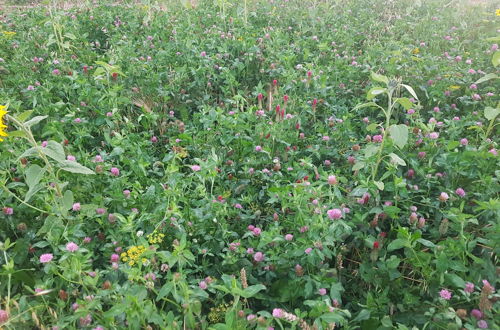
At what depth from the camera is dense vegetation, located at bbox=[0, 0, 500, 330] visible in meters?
1.84

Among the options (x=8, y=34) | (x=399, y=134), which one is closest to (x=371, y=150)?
(x=399, y=134)

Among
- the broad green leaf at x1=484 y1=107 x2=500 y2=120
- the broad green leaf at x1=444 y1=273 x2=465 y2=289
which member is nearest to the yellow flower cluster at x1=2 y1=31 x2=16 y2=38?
the broad green leaf at x1=484 y1=107 x2=500 y2=120

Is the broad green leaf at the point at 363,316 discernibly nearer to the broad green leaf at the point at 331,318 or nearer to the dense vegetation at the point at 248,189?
the dense vegetation at the point at 248,189

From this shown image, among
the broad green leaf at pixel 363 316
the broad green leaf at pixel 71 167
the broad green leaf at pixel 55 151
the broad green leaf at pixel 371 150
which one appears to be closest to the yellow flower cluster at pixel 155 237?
the broad green leaf at pixel 71 167

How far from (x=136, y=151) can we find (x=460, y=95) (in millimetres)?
2747

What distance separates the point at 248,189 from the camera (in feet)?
8.48

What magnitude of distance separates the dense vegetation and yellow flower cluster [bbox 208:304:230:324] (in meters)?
0.01

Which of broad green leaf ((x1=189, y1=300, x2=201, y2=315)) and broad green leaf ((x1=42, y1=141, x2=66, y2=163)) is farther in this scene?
broad green leaf ((x1=42, y1=141, x2=66, y2=163))

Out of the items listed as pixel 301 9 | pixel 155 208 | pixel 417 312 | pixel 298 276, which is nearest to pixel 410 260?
pixel 417 312

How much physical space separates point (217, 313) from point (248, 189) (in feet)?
2.91

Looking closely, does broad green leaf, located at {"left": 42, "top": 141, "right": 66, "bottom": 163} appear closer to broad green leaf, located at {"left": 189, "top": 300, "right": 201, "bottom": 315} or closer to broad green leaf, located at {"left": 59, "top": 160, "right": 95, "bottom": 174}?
broad green leaf, located at {"left": 59, "top": 160, "right": 95, "bottom": 174}

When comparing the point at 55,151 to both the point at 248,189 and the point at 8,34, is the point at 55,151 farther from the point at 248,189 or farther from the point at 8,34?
the point at 8,34

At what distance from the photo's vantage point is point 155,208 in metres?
2.31

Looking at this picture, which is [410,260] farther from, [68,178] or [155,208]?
[68,178]
